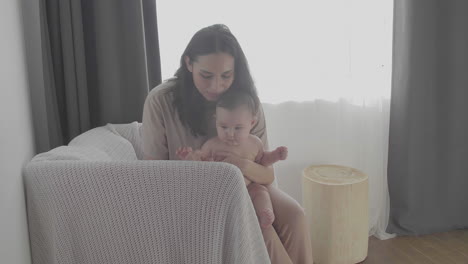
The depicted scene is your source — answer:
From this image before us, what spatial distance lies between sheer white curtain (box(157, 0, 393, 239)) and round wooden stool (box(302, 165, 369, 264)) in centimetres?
27

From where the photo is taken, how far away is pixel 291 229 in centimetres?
134

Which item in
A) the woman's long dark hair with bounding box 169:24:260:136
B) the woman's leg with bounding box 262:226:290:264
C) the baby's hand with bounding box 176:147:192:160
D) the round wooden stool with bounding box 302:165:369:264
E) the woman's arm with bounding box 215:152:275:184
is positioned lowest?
the round wooden stool with bounding box 302:165:369:264

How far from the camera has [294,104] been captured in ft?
7.25

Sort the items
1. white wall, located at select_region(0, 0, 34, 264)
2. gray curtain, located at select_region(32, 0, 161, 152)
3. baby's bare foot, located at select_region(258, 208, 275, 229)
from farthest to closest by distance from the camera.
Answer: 1. gray curtain, located at select_region(32, 0, 161, 152)
2. baby's bare foot, located at select_region(258, 208, 275, 229)
3. white wall, located at select_region(0, 0, 34, 264)

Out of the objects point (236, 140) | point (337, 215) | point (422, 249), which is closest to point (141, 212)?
point (236, 140)

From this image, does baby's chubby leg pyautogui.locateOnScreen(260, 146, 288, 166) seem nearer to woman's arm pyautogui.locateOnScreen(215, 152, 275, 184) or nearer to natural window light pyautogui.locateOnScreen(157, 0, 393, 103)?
woman's arm pyautogui.locateOnScreen(215, 152, 275, 184)

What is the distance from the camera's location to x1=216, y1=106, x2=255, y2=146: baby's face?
1270mm

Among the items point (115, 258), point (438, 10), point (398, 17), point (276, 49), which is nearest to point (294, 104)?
point (276, 49)

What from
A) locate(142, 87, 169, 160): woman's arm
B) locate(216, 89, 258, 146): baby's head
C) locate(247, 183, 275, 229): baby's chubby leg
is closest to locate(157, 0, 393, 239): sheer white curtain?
locate(142, 87, 169, 160): woman's arm

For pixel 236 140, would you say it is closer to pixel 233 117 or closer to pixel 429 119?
pixel 233 117

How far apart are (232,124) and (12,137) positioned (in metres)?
0.60

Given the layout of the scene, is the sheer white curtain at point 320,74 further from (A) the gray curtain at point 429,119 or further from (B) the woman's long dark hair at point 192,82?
(B) the woman's long dark hair at point 192,82

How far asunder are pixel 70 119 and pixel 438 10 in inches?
78.0

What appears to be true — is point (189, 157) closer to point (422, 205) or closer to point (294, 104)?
point (294, 104)
